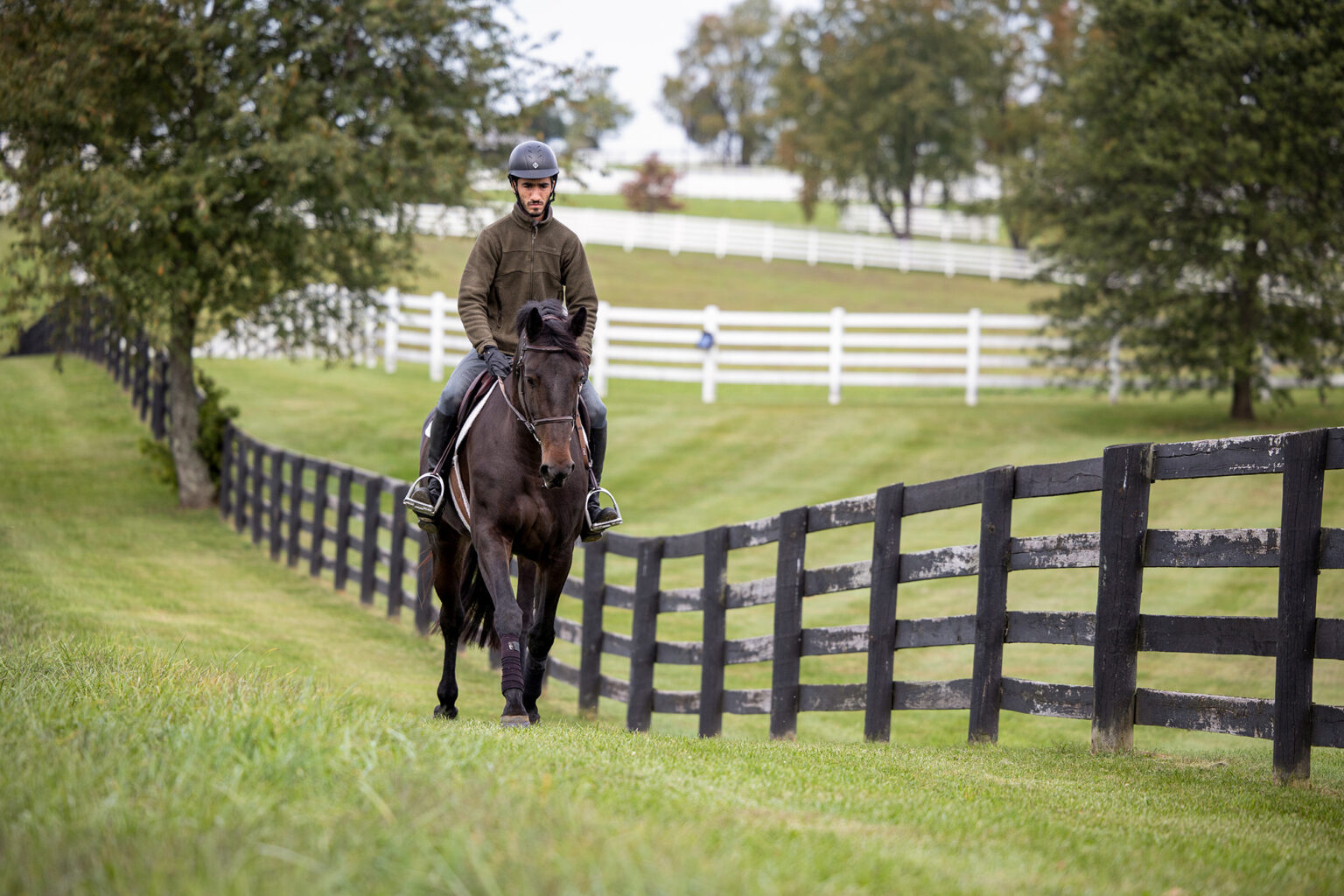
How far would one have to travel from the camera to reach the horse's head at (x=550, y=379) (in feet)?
20.3

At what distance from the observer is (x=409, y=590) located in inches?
545

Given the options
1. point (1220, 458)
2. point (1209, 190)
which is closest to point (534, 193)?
point (1220, 458)

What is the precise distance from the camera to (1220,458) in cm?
536

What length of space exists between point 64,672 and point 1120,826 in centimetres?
421

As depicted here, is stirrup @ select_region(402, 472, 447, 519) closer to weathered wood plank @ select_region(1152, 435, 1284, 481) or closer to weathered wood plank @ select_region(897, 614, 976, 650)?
weathered wood plank @ select_region(897, 614, 976, 650)

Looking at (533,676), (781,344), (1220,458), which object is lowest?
(533,676)

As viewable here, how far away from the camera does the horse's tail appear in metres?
7.89

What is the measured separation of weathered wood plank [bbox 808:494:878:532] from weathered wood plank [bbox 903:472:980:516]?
0.26 metres

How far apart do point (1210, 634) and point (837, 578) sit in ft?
8.24

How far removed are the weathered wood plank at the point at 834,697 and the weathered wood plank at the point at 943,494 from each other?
3.69 ft

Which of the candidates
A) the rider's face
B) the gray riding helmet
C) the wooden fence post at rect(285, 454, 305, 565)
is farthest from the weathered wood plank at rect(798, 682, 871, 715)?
the wooden fence post at rect(285, 454, 305, 565)

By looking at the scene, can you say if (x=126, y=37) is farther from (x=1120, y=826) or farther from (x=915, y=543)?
(x=1120, y=826)

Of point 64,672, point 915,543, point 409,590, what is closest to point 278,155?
Answer: point 409,590

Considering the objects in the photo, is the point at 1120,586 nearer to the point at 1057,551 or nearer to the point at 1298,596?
the point at 1057,551
